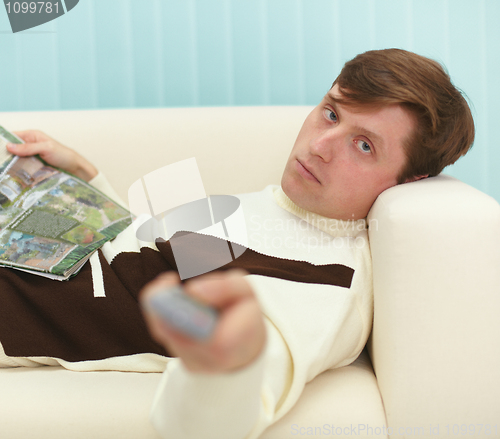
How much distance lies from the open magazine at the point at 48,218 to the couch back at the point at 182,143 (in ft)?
0.60

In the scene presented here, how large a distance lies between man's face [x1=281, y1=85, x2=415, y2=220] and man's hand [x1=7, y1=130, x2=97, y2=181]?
550mm

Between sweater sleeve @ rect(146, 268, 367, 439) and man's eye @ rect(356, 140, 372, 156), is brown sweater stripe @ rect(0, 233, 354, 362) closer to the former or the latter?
sweater sleeve @ rect(146, 268, 367, 439)

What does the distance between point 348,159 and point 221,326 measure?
56cm

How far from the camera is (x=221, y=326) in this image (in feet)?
1.06

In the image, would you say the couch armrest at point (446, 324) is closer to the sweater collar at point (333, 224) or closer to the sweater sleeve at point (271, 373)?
the sweater sleeve at point (271, 373)

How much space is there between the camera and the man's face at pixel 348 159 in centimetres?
78

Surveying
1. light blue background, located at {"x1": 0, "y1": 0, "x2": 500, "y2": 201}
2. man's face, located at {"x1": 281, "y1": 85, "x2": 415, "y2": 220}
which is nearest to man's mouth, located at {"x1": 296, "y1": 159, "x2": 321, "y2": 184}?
man's face, located at {"x1": 281, "y1": 85, "x2": 415, "y2": 220}

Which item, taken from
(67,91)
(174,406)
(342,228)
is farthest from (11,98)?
(174,406)

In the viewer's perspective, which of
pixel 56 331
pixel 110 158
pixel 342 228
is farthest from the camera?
pixel 110 158

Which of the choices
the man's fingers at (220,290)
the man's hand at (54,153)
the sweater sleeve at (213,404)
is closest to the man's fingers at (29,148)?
the man's hand at (54,153)

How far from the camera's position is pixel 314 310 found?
65 centimetres

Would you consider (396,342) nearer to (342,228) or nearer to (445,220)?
(445,220)

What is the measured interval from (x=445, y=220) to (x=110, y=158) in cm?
89

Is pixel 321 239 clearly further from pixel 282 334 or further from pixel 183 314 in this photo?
pixel 183 314
